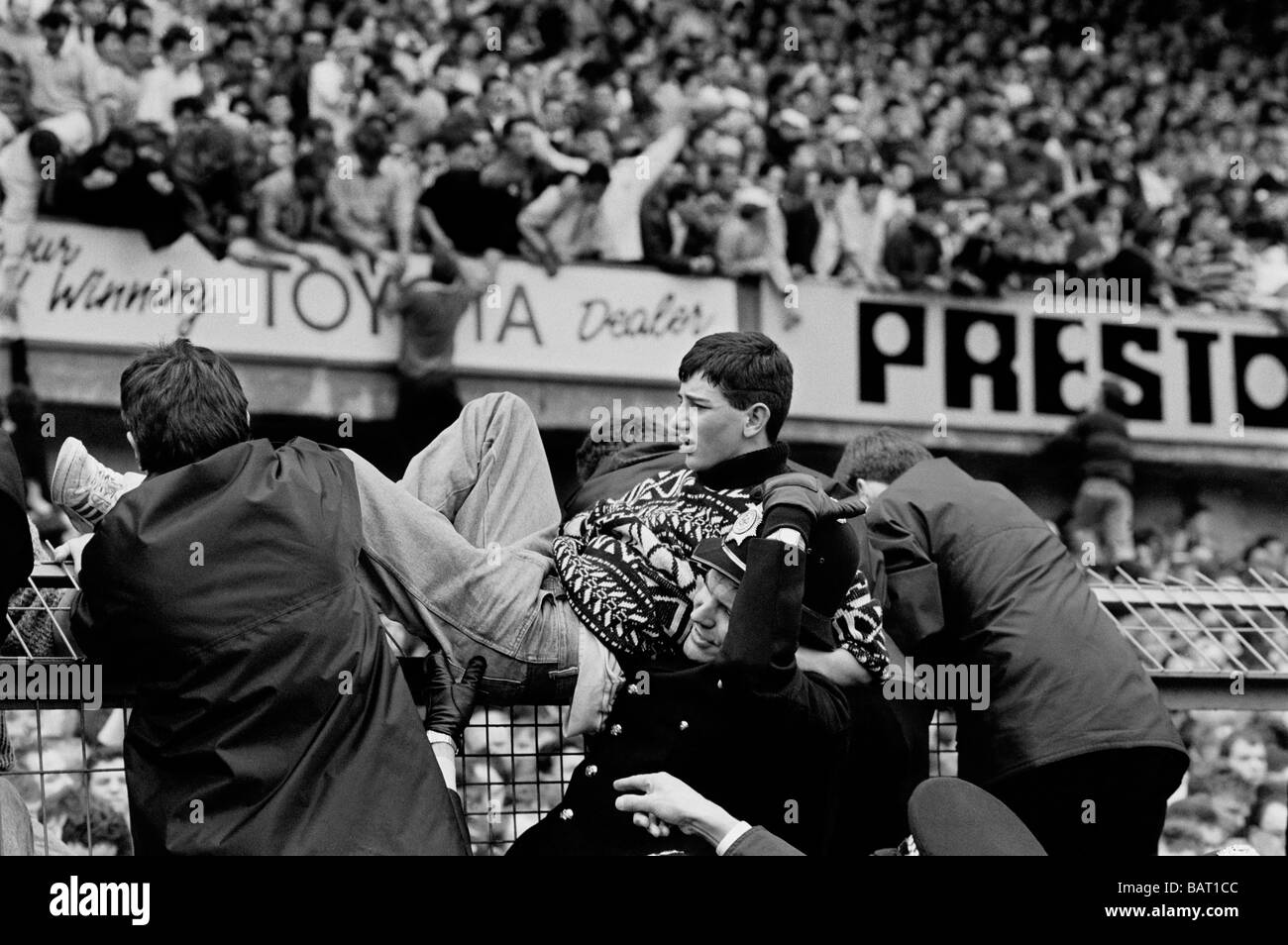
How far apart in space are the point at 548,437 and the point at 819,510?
8.34m

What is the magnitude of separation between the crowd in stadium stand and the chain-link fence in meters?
5.00

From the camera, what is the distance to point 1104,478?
38.5 feet

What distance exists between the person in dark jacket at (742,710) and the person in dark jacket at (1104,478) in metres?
8.28

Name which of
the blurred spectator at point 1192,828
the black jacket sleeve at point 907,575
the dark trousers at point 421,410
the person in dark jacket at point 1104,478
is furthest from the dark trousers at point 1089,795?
the person in dark jacket at point 1104,478

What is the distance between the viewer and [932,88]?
13.0 meters

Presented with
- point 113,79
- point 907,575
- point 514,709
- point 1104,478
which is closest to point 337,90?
point 113,79

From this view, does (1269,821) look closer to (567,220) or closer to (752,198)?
(752,198)

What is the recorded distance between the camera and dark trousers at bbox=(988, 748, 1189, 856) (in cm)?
365

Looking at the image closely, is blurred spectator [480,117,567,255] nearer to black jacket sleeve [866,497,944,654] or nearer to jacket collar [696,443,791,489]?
black jacket sleeve [866,497,944,654]

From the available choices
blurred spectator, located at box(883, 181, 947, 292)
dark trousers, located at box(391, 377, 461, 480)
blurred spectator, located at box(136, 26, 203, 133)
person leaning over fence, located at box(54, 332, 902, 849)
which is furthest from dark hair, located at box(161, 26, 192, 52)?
person leaning over fence, located at box(54, 332, 902, 849)

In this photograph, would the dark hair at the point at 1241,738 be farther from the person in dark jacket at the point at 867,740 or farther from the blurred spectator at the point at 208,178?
the blurred spectator at the point at 208,178

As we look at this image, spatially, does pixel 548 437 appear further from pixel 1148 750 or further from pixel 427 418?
pixel 1148 750

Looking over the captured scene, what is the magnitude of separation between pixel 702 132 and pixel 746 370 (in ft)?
27.6

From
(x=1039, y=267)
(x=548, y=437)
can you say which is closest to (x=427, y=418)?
(x=548, y=437)
